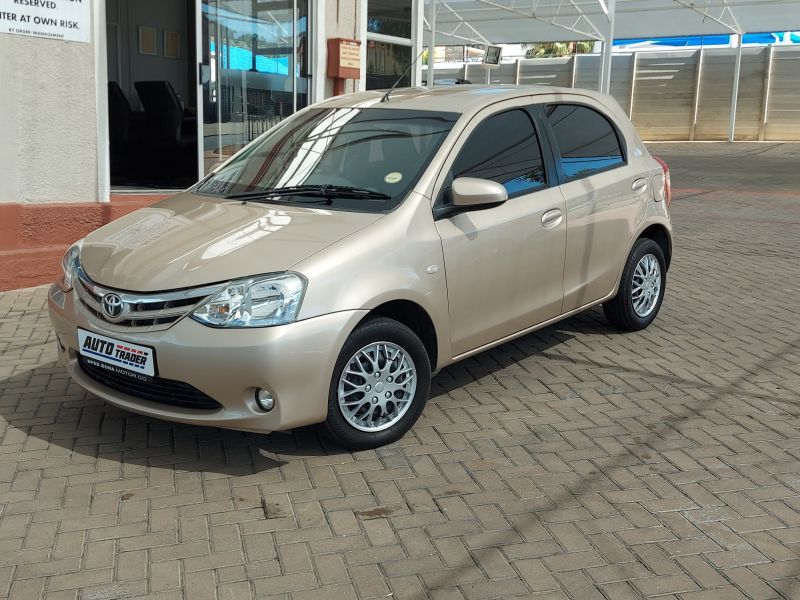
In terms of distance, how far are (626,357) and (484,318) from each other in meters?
1.56

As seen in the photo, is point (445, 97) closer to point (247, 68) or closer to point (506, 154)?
point (506, 154)

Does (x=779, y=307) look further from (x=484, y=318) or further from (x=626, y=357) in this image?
(x=484, y=318)

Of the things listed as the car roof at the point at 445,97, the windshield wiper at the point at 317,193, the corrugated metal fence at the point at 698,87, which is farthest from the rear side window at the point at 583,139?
the corrugated metal fence at the point at 698,87

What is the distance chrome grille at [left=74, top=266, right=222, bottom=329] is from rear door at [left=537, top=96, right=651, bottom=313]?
8.02ft

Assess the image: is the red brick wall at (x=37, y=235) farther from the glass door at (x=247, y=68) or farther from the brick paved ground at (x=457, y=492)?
the glass door at (x=247, y=68)

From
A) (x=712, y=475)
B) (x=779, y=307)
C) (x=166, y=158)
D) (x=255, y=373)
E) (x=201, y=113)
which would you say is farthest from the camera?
(x=166, y=158)

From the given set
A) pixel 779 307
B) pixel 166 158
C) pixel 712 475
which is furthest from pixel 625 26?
pixel 712 475

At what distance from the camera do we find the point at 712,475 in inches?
165

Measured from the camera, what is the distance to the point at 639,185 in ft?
20.3

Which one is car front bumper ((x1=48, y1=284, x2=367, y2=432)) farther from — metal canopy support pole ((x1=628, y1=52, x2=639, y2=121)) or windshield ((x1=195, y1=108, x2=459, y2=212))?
metal canopy support pole ((x1=628, y1=52, x2=639, y2=121))

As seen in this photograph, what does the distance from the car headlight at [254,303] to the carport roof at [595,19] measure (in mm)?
21452

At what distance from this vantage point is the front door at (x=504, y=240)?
473 centimetres

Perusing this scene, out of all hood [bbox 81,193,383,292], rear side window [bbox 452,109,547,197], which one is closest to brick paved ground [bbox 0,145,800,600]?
hood [bbox 81,193,383,292]

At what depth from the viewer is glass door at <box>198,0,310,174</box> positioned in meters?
9.46
